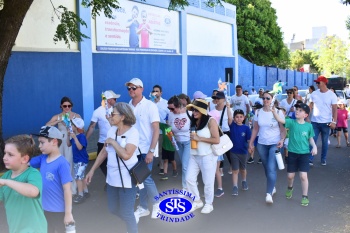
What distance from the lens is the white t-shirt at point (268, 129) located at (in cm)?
641

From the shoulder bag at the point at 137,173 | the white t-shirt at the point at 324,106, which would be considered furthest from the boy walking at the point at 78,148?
the white t-shirt at the point at 324,106

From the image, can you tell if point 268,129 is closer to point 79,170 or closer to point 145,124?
point 145,124

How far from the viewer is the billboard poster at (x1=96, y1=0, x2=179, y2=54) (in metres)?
12.4

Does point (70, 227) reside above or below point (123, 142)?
below

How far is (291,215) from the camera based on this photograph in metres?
5.80

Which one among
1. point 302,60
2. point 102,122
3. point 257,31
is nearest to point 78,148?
point 102,122

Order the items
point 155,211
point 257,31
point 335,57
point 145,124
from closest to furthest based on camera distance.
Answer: point 145,124, point 155,211, point 257,31, point 335,57

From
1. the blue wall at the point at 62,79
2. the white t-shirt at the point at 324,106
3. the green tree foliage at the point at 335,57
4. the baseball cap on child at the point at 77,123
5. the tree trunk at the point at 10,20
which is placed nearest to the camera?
the baseball cap on child at the point at 77,123

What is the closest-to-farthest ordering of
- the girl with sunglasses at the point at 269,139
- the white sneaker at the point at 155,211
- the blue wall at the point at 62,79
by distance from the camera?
the white sneaker at the point at 155,211
the girl with sunglasses at the point at 269,139
the blue wall at the point at 62,79

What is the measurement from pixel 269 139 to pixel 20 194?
4318 mm

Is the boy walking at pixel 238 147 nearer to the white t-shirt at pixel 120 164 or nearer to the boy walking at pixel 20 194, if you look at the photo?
the white t-shirt at pixel 120 164

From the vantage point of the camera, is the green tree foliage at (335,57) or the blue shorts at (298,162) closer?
the blue shorts at (298,162)

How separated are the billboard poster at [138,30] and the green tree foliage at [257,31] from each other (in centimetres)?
1573

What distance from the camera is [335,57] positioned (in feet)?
152
